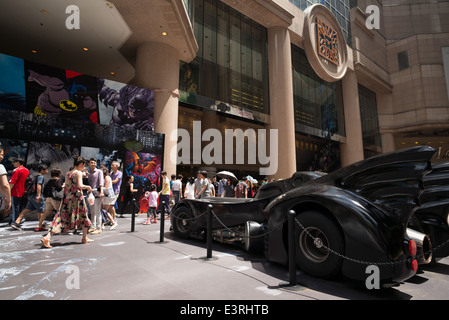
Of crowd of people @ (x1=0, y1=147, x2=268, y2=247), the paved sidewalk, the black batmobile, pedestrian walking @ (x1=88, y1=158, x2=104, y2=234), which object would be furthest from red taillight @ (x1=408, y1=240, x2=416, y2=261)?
pedestrian walking @ (x1=88, y1=158, x2=104, y2=234)

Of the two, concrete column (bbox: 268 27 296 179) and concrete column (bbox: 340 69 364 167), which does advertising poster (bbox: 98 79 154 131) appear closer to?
concrete column (bbox: 268 27 296 179)

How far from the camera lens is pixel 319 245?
2693 millimetres

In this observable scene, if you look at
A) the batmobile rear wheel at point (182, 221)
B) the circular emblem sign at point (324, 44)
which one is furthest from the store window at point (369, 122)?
the batmobile rear wheel at point (182, 221)

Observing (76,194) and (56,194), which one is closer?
(76,194)

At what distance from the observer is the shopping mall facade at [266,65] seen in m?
12.2

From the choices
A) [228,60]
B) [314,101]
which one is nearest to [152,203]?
[228,60]

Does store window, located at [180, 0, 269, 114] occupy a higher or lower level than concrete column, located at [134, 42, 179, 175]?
higher

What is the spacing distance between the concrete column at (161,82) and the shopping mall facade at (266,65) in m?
0.05

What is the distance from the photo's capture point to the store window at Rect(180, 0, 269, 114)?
57.4 ft

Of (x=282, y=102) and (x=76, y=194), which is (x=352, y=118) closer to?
(x=282, y=102)

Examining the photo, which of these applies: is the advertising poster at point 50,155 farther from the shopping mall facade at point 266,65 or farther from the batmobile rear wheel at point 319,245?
the batmobile rear wheel at point 319,245

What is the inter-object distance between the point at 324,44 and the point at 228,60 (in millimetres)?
9620

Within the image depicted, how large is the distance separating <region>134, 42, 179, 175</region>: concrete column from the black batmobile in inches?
399

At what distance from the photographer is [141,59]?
1309 cm
